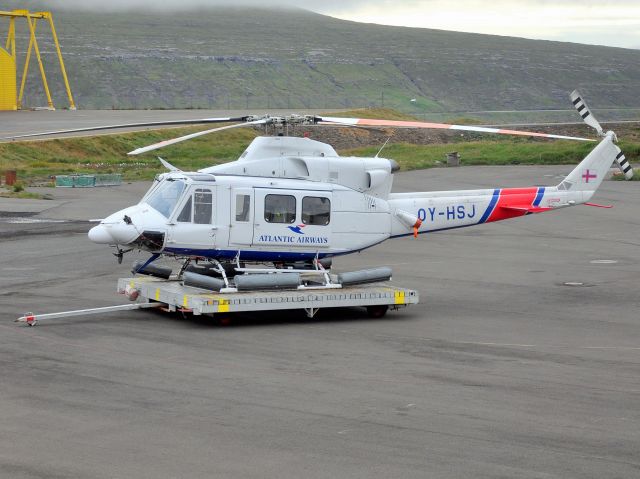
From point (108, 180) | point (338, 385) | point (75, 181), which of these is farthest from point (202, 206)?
point (108, 180)

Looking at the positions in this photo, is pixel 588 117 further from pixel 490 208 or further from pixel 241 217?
pixel 241 217

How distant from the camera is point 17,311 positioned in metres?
18.6

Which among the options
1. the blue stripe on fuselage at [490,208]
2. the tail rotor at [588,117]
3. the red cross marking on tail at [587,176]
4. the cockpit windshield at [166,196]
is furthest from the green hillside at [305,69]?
the cockpit windshield at [166,196]

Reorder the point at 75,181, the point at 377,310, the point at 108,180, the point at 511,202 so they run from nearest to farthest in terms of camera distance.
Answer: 1. the point at 377,310
2. the point at 511,202
3. the point at 75,181
4. the point at 108,180

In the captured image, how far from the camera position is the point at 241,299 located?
1736cm

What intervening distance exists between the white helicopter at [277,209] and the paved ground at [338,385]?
47.6 inches

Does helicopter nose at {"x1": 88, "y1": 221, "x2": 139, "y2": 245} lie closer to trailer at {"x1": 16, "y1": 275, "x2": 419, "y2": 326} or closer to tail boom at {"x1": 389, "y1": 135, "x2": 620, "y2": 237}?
trailer at {"x1": 16, "y1": 275, "x2": 419, "y2": 326}

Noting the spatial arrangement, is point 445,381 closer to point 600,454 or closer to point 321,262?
point 600,454

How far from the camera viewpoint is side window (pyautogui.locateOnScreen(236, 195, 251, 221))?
732 inches

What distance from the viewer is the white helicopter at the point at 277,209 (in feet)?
59.6

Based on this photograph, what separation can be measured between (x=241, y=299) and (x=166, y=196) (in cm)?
240

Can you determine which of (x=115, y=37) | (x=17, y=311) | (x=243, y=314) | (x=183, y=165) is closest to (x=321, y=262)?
(x=243, y=314)

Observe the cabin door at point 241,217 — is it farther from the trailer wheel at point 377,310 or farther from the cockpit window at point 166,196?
the trailer wheel at point 377,310

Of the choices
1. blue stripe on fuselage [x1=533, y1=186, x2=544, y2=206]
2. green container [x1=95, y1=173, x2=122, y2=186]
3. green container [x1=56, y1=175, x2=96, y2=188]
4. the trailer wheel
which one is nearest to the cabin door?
the trailer wheel
